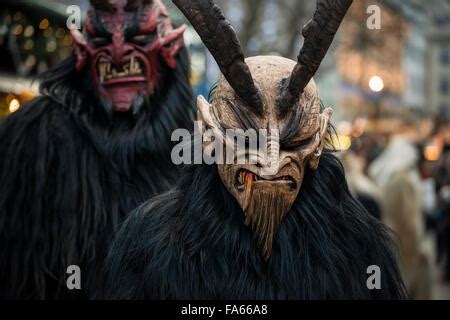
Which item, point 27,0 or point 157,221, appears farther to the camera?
point 27,0

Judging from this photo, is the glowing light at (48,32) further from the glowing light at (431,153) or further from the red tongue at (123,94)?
the glowing light at (431,153)

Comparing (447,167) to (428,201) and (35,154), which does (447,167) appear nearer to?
(428,201)

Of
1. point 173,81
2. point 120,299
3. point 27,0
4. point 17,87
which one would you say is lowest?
point 120,299

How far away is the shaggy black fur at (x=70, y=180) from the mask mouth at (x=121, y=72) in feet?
0.48

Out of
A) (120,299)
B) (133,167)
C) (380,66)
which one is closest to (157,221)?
(120,299)

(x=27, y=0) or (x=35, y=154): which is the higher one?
(x=27, y=0)

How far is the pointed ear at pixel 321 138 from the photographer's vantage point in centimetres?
305

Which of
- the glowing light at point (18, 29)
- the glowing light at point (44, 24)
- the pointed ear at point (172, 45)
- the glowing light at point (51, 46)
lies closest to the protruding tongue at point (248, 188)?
the pointed ear at point (172, 45)

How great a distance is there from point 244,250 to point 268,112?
0.49 metres

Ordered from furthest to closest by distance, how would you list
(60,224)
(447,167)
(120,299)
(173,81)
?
(447,167)
(173,81)
(60,224)
(120,299)

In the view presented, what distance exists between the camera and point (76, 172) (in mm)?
4441

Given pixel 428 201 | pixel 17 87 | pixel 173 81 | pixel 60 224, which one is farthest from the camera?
pixel 428 201

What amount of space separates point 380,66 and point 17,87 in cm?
3959

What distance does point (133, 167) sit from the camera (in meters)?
4.47
